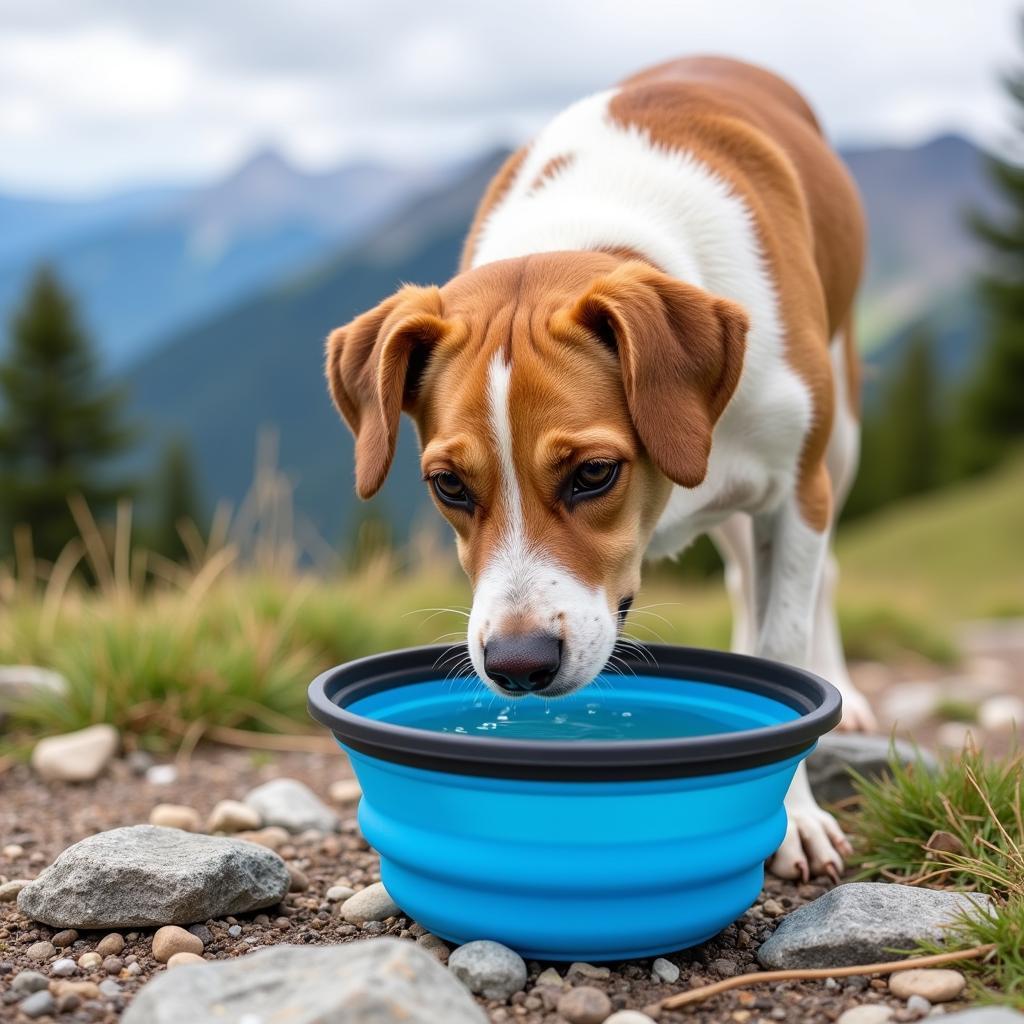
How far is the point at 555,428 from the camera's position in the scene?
3.10 metres

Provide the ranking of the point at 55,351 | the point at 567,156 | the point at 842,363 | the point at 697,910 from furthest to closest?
the point at 55,351 < the point at 842,363 < the point at 567,156 < the point at 697,910

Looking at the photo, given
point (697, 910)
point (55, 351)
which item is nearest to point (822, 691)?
point (697, 910)

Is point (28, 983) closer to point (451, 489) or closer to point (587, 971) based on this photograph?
point (587, 971)

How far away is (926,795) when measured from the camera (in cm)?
353

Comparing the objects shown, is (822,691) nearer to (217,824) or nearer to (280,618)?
(217,824)

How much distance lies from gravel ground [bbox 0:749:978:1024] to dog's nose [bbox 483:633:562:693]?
0.65 metres

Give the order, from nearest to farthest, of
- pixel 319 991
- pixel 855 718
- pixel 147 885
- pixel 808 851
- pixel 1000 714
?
pixel 319 991 < pixel 147 885 < pixel 808 851 < pixel 855 718 < pixel 1000 714

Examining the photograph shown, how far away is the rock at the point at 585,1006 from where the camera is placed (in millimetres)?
2596

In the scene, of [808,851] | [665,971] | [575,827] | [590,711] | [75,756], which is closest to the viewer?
[575,827]

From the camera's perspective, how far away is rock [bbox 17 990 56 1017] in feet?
8.52

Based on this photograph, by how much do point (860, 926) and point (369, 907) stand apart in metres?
1.21

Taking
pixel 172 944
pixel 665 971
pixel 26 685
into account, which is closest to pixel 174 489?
pixel 26 685

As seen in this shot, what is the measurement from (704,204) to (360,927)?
7.78 ft

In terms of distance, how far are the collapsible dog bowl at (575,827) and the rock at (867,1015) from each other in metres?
0.35
